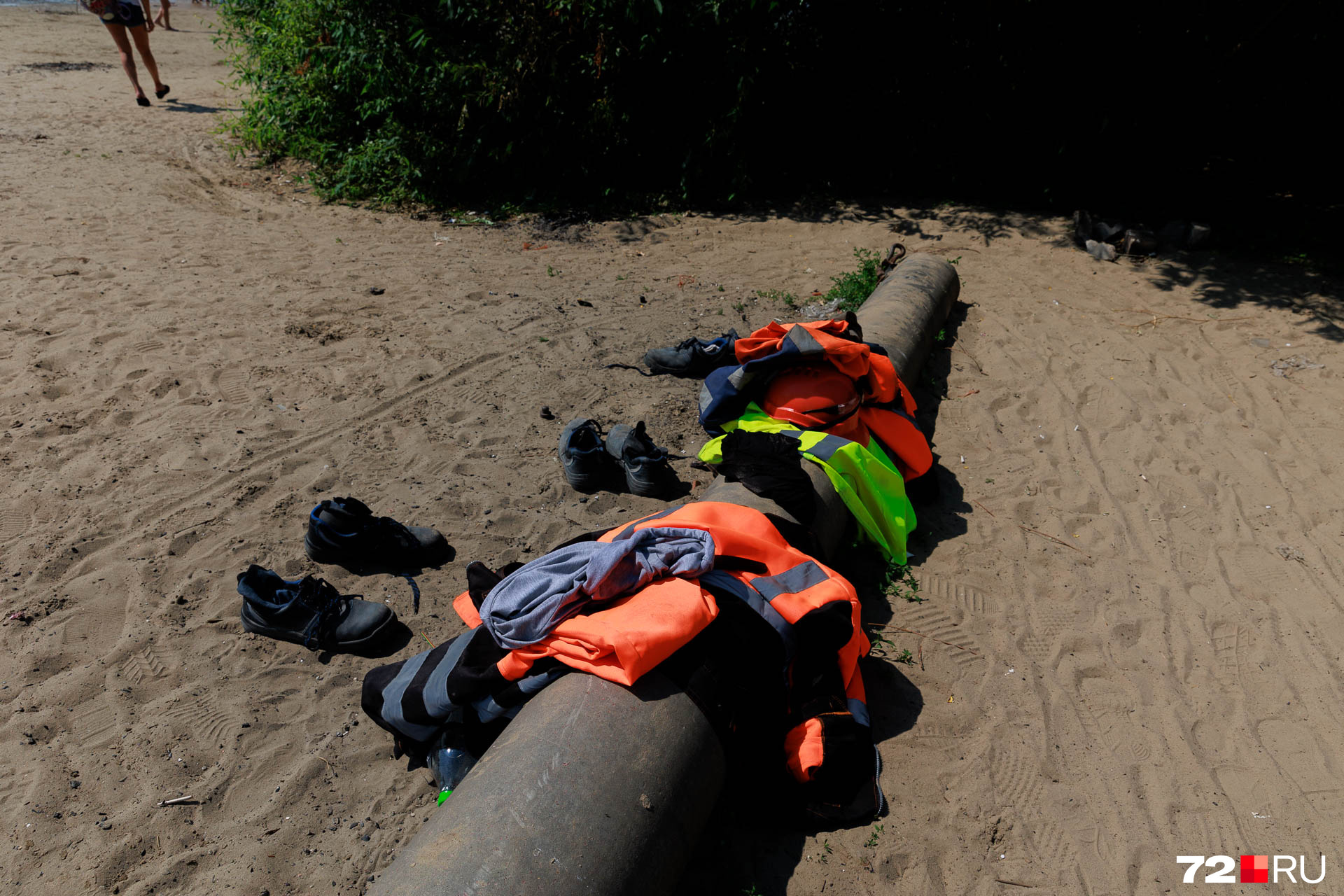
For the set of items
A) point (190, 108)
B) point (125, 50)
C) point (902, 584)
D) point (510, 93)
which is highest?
point (125, 50)

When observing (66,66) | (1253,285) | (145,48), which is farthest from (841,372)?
(66,66)

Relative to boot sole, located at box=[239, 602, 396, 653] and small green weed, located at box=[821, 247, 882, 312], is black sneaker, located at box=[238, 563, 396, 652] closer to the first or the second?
boot sole, located at box=[239, 602, 396, 653]

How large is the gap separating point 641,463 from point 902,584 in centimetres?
141

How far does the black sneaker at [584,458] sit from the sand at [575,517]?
15cm

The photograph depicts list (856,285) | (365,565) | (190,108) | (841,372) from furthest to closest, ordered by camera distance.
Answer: (190,108)
(856,285)
(841,372)
(365,565)

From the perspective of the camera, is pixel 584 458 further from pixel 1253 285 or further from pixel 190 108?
pixel 190 108

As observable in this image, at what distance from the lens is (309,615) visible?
10.2ft

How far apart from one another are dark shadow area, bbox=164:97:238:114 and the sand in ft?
10.2

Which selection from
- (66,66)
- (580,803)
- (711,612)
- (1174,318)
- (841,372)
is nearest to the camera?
(580,803)

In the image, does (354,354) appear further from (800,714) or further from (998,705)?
(998,705)

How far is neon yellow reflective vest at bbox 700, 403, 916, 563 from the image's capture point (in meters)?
3.57

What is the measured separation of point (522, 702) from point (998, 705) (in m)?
1.92

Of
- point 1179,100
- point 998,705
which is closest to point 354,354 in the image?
point 998,705

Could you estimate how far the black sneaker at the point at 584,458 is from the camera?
407cm
